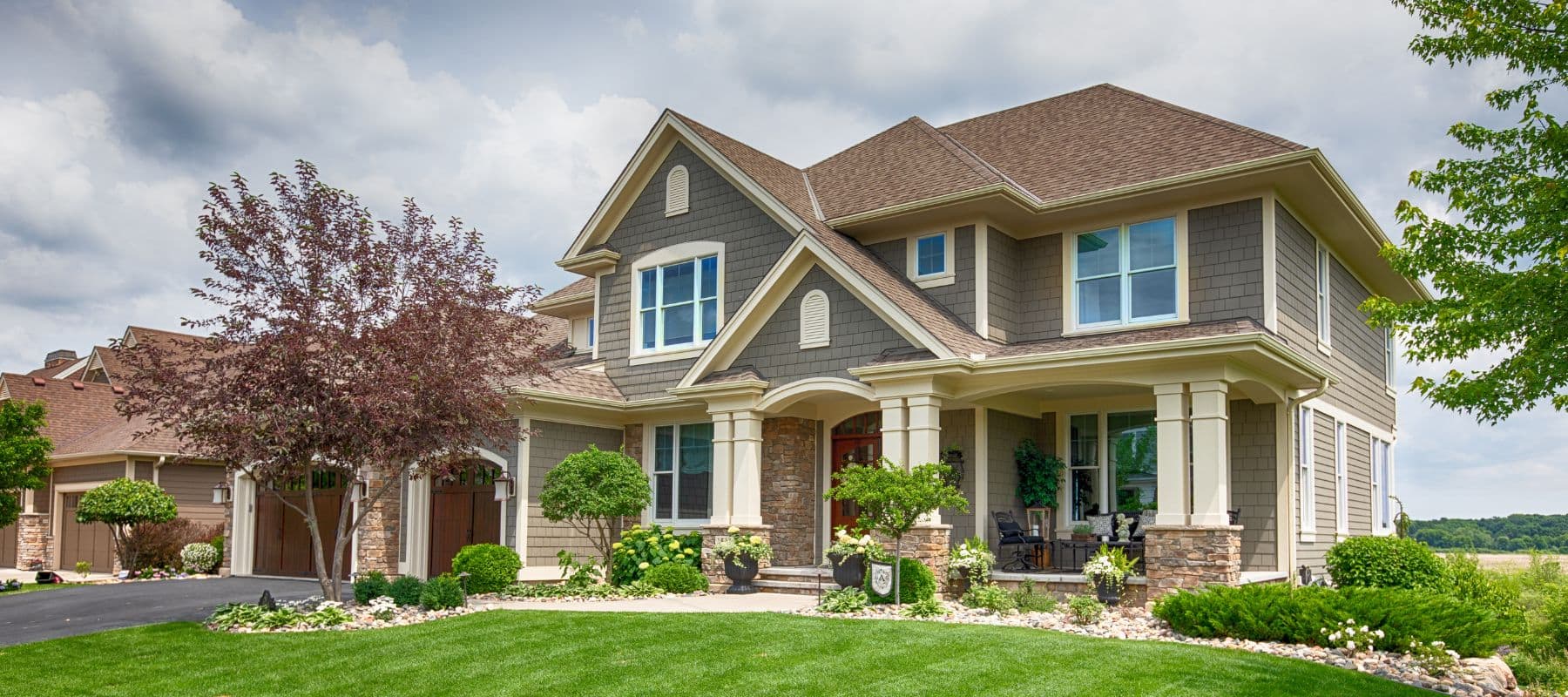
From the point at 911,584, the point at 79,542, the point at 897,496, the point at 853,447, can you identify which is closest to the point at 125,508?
the point at 79,542

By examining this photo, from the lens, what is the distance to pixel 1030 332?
1819 cm

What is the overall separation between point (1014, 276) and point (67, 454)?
24.9 metres

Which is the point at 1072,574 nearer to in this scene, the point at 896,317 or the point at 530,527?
the point at 896,317

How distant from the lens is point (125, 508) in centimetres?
2506

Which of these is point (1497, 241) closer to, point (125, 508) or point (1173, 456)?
point (1173, 456)

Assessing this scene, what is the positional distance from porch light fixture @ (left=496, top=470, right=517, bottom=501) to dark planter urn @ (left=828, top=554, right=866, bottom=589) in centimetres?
565

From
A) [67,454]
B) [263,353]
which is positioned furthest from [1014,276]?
[67,454]

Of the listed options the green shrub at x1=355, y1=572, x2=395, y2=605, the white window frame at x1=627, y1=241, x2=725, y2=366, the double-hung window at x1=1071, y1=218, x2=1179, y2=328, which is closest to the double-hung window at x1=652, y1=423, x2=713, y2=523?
the white window frame at x1=627, y1=241, x2=725, y2=366

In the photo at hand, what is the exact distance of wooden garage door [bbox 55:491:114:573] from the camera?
2914cm

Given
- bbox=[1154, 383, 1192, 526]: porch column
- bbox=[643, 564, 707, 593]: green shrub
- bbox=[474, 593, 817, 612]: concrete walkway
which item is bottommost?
bbox=[474, 593, 817, 612]: concrete walkway

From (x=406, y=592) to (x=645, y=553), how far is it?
427 centimetres

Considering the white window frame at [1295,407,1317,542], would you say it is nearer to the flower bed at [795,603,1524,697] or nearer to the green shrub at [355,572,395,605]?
the flower bed at [795,603,1524,697]

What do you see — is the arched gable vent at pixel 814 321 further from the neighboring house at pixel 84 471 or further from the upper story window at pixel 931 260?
the neighboring house at pixel 84 471

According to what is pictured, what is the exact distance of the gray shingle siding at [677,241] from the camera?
66.0ft
